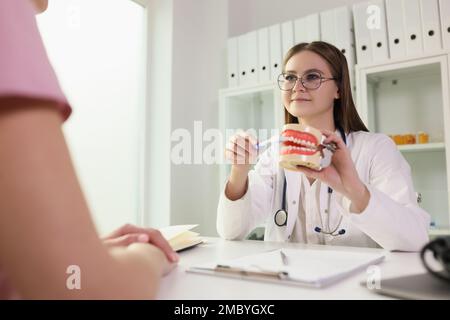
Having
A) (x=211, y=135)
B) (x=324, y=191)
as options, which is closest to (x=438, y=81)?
(x=324, y=191)

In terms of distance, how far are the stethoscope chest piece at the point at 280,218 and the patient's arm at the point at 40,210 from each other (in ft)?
3.44

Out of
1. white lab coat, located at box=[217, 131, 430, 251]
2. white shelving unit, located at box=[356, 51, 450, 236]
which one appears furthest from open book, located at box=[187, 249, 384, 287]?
white shelving unit, located at box=[356, 51, 450, 236]

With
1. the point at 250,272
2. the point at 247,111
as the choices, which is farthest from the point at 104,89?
the point at 250,272

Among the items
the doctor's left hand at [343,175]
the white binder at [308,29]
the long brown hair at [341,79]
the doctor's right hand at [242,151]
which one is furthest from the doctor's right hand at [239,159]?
the white binder at [308,29]

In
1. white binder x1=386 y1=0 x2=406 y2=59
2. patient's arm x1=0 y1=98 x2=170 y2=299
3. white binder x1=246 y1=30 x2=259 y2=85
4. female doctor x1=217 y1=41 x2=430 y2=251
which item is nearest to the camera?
patient's arm x1=0 y1=98 x2=170 y2=299

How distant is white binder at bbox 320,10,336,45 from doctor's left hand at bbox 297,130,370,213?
52.5 inches

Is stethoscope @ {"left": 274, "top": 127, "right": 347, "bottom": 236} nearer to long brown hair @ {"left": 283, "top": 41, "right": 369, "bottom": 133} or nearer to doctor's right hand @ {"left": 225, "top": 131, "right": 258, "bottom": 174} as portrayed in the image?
long brown hair @ {"left": 283, "top": 41, "right": 369, "bottom": 133}

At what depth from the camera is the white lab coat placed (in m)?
0.99

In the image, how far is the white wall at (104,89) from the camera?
81.7 inches

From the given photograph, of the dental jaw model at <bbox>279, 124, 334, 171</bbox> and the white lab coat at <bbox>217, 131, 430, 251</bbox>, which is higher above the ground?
the dental jaw model at <bbox>279, 124, 334, 171</bbox>

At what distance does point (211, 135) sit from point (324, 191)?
4.69ft

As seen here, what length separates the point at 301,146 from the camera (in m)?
0.93

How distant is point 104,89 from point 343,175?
5.69 ft
